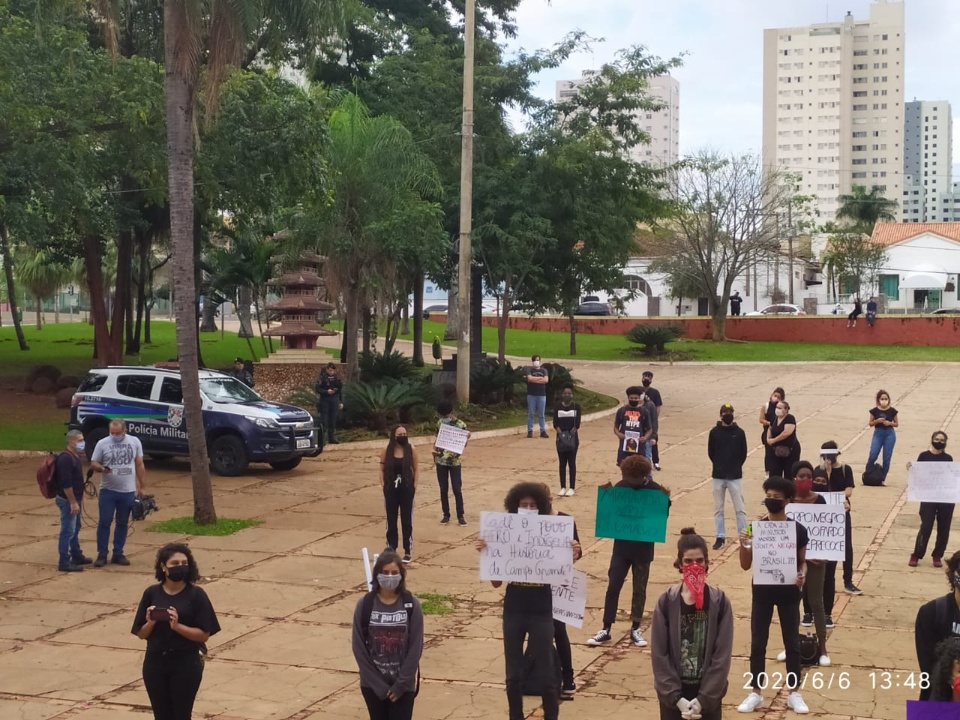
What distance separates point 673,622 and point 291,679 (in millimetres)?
3941

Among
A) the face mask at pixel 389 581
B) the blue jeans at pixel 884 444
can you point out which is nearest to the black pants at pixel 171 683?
the face mask at pixel 389 581

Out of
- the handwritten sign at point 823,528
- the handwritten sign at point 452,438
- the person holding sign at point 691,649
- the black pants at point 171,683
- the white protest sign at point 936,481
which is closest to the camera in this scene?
the person holding sign at point 691,649

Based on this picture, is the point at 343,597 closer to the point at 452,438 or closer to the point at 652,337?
the point at 452,438

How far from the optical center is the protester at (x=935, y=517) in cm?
1211

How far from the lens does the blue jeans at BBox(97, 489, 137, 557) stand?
42.6 ft

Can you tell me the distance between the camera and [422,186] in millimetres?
26547

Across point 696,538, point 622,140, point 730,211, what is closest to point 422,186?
point 622,140

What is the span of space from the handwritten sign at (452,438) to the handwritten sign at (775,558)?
6.53 meters

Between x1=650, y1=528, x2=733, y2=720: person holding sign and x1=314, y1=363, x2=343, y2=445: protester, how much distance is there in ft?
54.2

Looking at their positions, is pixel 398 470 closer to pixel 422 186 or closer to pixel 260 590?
pixel 260 590

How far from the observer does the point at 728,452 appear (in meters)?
12.9

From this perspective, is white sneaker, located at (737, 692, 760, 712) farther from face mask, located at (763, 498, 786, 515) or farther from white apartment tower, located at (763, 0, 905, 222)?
white apartment tower, located at (763, 0, 905, 222)

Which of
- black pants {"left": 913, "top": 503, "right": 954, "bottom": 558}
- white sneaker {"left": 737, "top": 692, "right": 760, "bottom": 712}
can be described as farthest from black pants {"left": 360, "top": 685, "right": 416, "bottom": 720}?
black pants {"left": 913, "top": 503, "right": 954, "bottom": 558}

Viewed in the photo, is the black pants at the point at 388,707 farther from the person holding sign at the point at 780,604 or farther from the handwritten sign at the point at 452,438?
the handwritten sign at the point at 452,438
